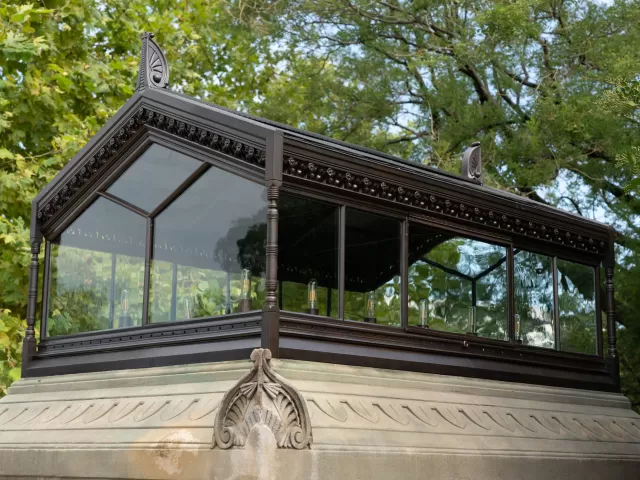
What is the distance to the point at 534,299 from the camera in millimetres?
12219

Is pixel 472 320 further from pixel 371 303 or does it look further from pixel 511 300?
pixel 371 303

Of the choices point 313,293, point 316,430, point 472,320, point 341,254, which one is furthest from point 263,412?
point 472,320

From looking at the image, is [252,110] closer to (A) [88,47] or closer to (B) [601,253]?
(A) [88,47]

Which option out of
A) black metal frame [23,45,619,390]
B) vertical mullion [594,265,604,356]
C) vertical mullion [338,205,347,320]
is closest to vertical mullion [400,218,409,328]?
black metal frame [23,45,619,390]

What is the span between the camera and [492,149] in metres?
18.7

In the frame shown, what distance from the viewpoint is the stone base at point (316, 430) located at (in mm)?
8539

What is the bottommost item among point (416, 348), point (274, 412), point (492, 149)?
point (274, 412)

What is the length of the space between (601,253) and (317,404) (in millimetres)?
6093

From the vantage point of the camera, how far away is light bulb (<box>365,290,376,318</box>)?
1019 centimetres

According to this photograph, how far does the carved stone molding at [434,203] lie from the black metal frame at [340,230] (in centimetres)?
1

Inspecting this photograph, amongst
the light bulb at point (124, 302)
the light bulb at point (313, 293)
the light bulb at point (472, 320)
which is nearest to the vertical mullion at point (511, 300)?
the light bulb at point (472, 320)

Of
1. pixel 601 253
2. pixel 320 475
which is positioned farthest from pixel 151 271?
pixel 601 253

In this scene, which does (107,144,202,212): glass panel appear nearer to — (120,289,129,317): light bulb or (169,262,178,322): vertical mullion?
(169,262,178,322): vertical mullion

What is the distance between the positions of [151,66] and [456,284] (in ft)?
14.5
